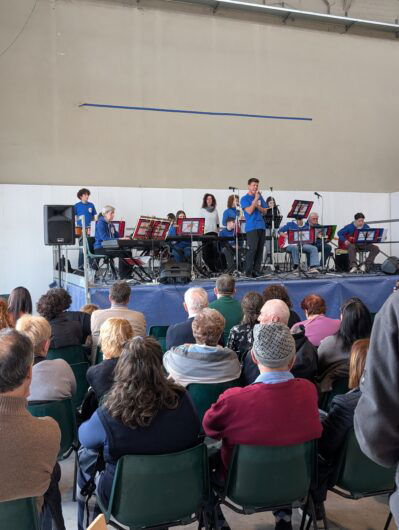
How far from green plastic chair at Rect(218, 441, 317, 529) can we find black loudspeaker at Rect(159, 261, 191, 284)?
4663 mm

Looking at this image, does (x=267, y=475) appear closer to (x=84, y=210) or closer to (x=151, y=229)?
(x=151, y=229)

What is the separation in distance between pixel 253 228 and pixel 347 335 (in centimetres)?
461

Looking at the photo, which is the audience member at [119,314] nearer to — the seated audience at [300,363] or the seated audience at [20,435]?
the seated audience at [300,363]

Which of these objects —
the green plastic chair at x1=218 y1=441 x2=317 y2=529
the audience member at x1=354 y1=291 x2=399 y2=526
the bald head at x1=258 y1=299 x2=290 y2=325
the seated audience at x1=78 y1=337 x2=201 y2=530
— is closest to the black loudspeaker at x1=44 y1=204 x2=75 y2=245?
the bald head at x1=258 y1=299 x2=290 y2=325

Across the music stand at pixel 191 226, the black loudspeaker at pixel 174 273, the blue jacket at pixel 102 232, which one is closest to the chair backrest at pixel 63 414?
the black loudspeaker at pixel 174 273

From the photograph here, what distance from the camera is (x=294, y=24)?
11141 millimetres

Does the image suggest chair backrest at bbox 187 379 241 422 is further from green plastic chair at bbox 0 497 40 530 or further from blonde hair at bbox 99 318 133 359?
green plastic chair at bbox 0 497 40 530

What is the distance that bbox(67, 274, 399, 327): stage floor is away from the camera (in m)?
6.46

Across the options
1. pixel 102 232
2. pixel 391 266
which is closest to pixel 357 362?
pixel 391 266

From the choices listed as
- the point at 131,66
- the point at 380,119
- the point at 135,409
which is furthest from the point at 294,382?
the point at 380,119

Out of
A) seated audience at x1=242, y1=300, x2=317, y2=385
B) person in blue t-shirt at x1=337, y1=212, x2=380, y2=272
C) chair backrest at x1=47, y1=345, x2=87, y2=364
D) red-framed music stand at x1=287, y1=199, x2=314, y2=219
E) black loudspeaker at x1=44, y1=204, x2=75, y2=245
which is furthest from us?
person in blue t-shirt at x1=337, y1=212, x2=380, y2=272

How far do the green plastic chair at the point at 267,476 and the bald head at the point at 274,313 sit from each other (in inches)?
46.5

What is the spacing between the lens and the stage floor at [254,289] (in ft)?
21.2

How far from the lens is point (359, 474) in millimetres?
2217
